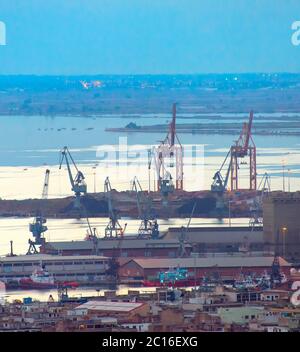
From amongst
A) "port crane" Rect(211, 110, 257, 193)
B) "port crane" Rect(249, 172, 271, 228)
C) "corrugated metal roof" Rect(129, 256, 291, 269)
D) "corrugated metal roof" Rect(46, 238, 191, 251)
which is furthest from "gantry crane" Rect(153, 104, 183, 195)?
"corrugated metal roof" Rect(129, 256, 291, 269)

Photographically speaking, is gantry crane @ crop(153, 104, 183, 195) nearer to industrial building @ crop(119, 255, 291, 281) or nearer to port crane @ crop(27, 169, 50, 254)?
port crane @ crop(27, 169, 50, 254)

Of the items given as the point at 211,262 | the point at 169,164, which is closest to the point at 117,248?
the point at 211,262

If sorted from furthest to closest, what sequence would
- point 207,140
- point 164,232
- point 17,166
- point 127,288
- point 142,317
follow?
point 207,140 < point 17,166 < point 164,232 < point 127,288 < point 142,317

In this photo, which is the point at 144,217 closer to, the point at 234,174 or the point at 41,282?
the point at 41,282

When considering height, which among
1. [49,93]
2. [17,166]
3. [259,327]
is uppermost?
[49,93]

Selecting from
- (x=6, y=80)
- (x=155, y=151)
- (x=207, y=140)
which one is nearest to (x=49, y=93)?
(x=6, y=80)

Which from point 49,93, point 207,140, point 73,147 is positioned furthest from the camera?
point 49,93

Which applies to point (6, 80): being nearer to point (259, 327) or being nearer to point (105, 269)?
point (105, 269)

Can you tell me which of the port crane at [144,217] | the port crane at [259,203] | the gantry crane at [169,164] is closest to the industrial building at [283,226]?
the port crane at [259,203]
